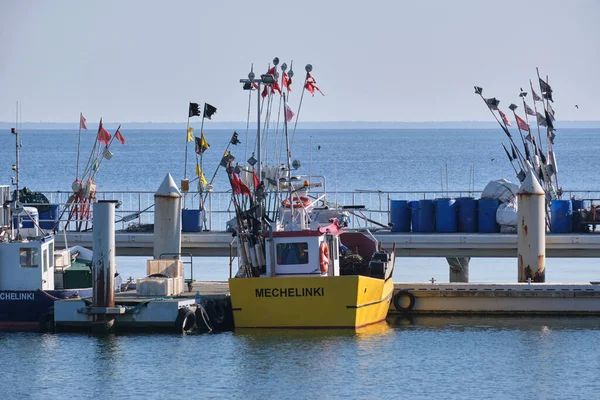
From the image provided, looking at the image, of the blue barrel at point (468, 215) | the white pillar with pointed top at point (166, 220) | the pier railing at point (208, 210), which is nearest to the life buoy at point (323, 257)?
the pier railing at point (208, 210)

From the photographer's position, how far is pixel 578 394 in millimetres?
31016

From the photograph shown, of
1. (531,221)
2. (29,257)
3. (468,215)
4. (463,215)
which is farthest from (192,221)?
(531,221)

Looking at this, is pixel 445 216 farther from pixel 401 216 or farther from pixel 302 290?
pixel 302 290

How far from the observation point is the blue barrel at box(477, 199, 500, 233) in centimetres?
4400

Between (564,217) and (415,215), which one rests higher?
(415,215)

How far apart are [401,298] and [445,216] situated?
225 inches

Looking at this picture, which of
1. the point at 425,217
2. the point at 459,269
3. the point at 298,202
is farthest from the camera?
the point at 459,269

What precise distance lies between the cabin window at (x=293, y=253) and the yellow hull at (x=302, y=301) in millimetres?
768

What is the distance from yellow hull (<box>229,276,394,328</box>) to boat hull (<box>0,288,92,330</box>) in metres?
4.70

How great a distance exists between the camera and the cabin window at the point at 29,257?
36844 mm

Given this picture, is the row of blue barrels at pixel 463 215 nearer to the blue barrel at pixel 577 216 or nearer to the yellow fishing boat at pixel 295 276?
the blue barrel at pixel 577 216

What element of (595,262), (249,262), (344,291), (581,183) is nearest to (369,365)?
(344,291)

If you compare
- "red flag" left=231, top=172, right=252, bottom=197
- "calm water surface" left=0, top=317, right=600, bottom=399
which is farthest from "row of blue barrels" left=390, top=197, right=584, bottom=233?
"red flag" left=231, top=172, right=252, bottom=197

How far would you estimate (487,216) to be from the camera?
4406 centimetres
